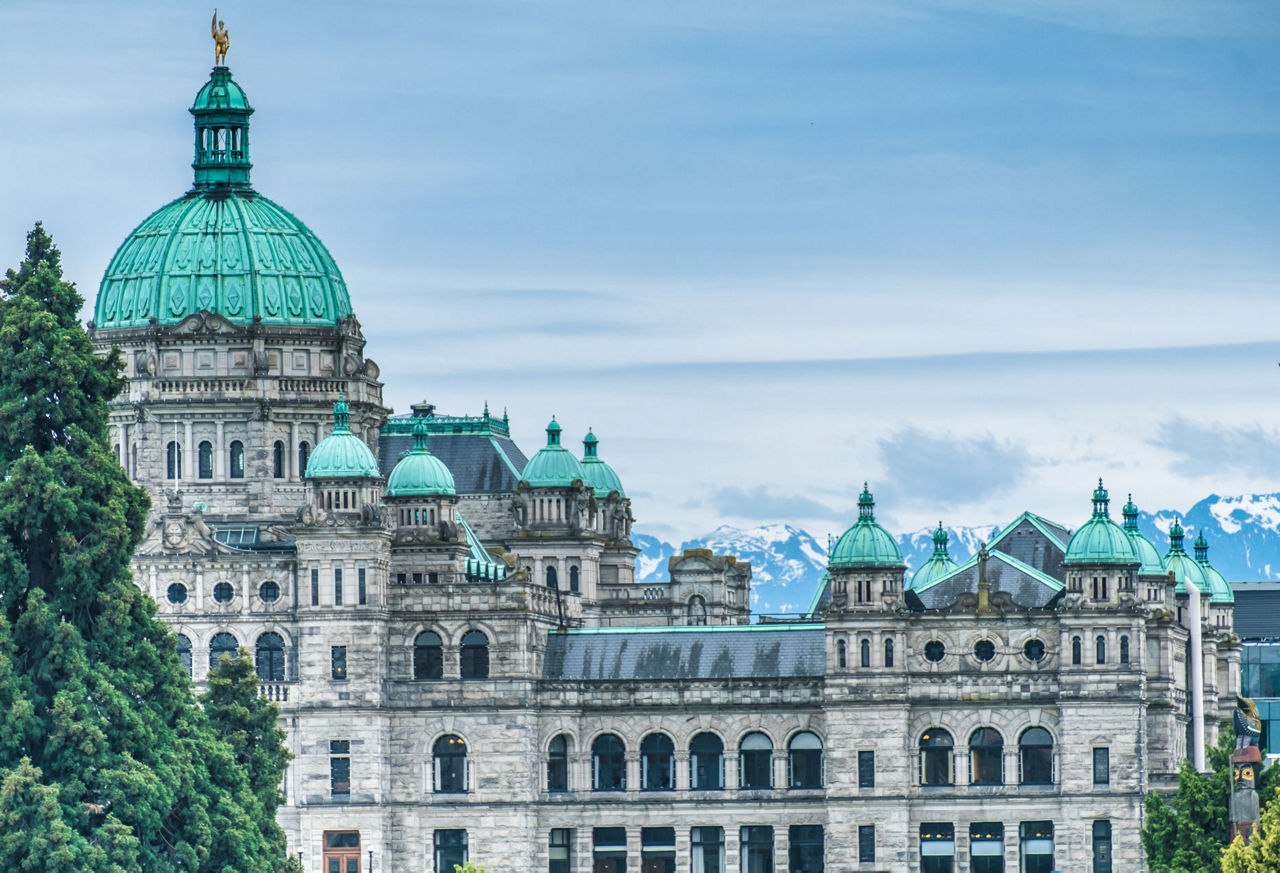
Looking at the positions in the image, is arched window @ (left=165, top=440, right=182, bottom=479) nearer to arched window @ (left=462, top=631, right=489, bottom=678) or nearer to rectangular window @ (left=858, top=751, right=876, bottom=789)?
arched window @ (left=462, top=631, right=489, bottom=678)

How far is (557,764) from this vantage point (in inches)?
7534

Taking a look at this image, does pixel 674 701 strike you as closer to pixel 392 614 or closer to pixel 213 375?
pixel 392 614

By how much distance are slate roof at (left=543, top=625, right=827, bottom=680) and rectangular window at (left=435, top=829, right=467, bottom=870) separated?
8.94m

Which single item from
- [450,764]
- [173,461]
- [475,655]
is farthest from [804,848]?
[173,461]

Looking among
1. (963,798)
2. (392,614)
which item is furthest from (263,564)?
(963,798)

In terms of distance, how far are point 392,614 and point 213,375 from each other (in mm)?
18195

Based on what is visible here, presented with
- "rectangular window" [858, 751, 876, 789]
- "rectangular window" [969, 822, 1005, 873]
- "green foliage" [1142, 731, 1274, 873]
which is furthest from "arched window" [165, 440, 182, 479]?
"green foliage" [1142, 731, 1274, 873]

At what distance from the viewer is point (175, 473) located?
7844 inches

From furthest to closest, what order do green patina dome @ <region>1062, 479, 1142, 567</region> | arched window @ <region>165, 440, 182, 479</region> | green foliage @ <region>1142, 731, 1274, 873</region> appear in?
arched window @ <region>165, 440, 182, 479</region> < green patina dome @ <region>1062, 479, 1142, 567</region> < green foliage @ <region>1142, 731, 1274, 873</region>

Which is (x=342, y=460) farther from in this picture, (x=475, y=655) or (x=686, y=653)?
(x=686, y=653)

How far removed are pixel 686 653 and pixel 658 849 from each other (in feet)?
31.7

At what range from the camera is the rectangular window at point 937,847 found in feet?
611

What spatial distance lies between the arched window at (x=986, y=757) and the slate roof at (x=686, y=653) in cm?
825

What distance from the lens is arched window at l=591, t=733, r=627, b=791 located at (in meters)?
191
